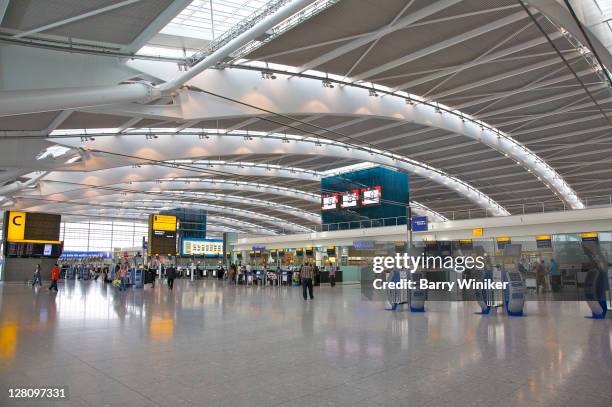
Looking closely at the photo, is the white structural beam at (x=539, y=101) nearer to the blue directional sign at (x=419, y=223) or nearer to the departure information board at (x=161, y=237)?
the blue directional sign at (x=419, y=223)

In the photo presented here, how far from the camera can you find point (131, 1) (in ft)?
28.1

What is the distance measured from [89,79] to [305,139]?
18.1 metres

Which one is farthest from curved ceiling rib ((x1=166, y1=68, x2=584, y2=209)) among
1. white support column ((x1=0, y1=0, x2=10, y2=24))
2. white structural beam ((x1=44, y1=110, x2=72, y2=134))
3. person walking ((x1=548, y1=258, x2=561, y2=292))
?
person walking ((x1=548, y1=258, x2=561, y2=292))

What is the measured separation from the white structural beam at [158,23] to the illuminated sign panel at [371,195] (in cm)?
2398

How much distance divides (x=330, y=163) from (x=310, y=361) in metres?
31.1

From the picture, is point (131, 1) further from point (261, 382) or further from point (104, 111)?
point (104, 111)

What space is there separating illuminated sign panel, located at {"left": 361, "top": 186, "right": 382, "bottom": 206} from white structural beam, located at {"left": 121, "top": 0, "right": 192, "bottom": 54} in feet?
78.7

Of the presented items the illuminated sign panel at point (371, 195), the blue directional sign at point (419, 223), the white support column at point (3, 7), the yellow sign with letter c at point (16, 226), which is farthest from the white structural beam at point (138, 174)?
the white support column at point (3, 7)

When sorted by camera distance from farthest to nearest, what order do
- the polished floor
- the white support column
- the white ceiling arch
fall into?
the white ceiling arch, the white support column, the polished floor

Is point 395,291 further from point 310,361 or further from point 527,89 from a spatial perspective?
point 527,89

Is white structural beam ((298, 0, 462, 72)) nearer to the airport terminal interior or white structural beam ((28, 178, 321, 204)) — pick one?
the airport terminal interior

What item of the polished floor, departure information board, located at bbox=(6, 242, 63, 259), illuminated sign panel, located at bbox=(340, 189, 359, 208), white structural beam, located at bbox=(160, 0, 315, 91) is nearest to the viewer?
the polished floor

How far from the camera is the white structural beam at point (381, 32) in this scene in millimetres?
13602

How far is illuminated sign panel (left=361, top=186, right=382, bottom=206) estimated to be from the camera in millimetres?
32656
